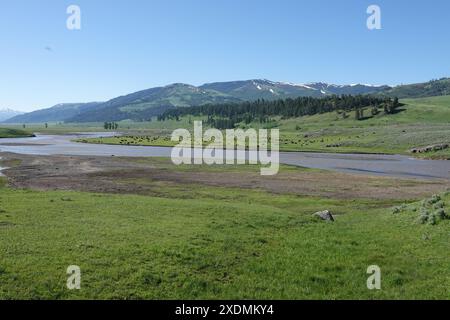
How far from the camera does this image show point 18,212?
33750mm

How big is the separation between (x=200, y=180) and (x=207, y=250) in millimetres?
46957

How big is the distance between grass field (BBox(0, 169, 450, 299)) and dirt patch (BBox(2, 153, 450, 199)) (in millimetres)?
22640

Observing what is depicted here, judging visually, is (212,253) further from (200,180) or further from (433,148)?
(433,148)

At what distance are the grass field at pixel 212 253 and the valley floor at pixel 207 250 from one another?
0.20ft

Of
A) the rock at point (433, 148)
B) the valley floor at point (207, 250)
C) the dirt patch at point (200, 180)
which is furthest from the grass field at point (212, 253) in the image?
the rock at point (433, 148)

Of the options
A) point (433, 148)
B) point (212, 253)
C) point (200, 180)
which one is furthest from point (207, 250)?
point (433, 148)

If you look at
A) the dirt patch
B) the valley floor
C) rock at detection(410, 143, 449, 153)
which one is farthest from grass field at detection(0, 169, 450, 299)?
rock at detection(410, 143, 449, 153)

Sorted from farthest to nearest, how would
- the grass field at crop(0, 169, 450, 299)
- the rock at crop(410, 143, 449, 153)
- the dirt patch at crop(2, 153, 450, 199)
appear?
the rock at crop(410, 143, 449, 153), the dirt patch at crop(2, 153, 450, 199), the grass field at crop(0, 169, 450, 299)

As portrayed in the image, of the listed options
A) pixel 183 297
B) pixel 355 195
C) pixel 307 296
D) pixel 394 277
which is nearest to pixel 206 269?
pixel 183 297

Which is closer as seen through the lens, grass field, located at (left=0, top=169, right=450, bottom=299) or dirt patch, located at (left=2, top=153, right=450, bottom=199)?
grass field, located at (left=0, top=169, right=450, bottom=299)

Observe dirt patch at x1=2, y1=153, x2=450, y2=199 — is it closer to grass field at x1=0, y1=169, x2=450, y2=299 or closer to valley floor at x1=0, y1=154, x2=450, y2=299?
valley floor at x1=0, y1=154, x2=450, y2=299

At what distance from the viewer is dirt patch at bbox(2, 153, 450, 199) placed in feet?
197

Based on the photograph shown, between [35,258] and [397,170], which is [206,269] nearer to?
[35,258]

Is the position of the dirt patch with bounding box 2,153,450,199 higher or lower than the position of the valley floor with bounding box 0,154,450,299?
lower
